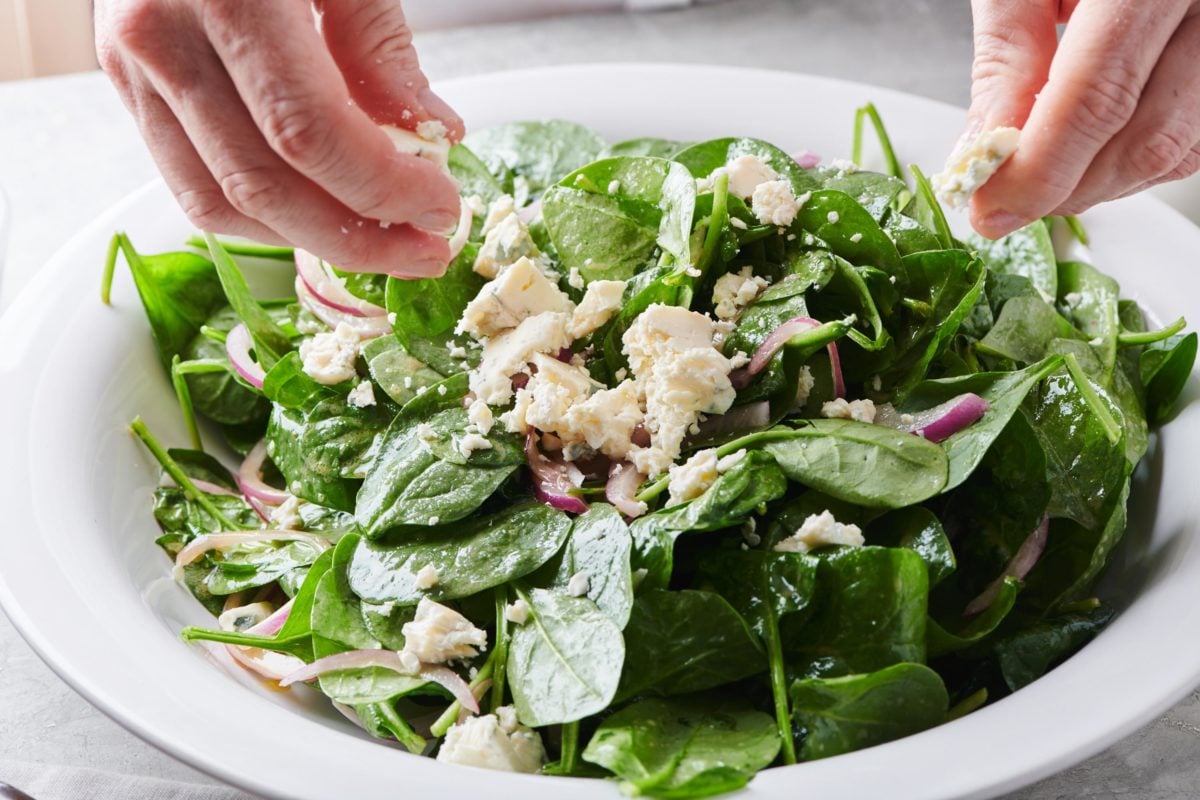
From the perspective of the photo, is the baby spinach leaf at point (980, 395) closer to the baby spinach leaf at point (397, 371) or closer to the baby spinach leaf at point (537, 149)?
the baby spinach leaf at point (397, 371)

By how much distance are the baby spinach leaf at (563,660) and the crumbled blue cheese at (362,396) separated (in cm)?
34

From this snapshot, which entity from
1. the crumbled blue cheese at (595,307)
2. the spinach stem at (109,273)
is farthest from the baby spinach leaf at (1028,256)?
the spinach stem at (109,273)

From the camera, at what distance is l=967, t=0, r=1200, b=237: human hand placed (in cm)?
108

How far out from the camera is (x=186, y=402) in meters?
1.56

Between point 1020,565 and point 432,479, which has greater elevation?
point 432,479

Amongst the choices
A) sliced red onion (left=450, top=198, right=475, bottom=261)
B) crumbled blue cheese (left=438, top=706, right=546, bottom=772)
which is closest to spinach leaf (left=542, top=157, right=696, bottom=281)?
sliced red onion (left=450, top=198, right=475, bottom=261)

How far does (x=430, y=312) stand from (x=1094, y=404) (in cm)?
76

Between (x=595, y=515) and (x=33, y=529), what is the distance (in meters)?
0.61

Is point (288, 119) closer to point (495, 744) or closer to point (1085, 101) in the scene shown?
point (495, 744)

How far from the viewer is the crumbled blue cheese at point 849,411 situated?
4.11 ft

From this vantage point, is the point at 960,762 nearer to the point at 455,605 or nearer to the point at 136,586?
the point at 455,605

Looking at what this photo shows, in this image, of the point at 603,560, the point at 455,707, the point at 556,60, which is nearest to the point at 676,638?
the point at 603,560

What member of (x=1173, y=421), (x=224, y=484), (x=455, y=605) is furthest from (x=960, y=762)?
(x=224, y=484)

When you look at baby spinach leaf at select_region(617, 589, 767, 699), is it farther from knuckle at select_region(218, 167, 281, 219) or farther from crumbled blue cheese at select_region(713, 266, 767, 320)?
knuckle at select_region(218, 167, 281, 219)
